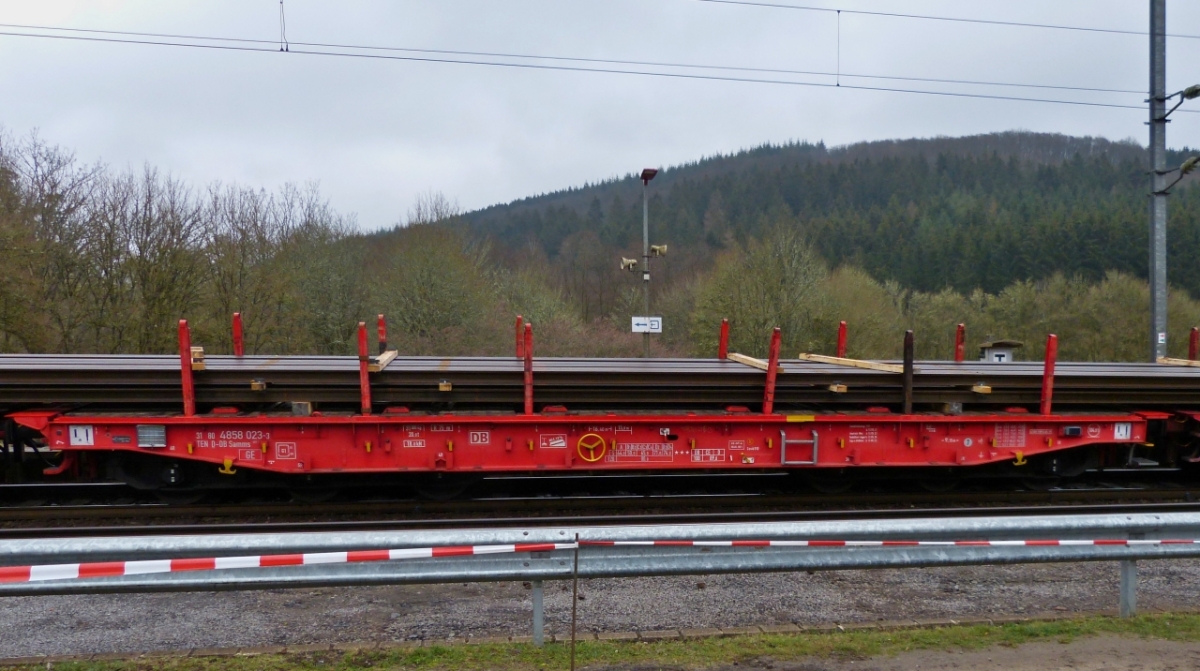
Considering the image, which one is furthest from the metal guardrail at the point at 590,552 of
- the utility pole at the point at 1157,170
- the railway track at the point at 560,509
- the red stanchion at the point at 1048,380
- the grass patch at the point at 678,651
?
the utility pole at the point at 1157,170

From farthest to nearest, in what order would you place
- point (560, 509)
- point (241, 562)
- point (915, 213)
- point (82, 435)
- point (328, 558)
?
1. point (915, 213)
2. point (560, 509)
3. point (82, 435)
4. point (328, 558)
5. point (241, 562)

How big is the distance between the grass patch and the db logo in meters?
3.38

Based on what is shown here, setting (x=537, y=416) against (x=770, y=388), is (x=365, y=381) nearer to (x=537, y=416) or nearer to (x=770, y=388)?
(x=537, y=416)

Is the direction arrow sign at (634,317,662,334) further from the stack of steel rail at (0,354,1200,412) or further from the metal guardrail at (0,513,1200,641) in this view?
the metal guardrail at (0,513,1200,641)

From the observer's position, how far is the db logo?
7.37 meters

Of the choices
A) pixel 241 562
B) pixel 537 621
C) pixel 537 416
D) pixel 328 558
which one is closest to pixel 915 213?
pixel 537 416

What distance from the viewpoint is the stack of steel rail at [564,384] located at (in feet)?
23.4

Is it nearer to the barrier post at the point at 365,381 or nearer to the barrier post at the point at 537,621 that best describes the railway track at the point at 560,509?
the barrier post at the point at 365,381

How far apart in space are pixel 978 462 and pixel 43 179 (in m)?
22.3

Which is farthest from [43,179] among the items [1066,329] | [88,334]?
[1066,329]

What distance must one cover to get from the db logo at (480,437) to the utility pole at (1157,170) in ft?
35.5

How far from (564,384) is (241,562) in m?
4.12

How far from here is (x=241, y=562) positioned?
3.69 m

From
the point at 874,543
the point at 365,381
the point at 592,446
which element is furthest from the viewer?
the point at 592,446
